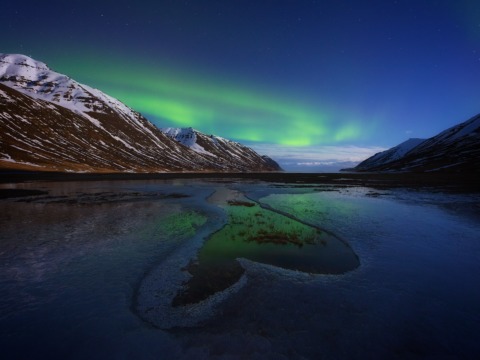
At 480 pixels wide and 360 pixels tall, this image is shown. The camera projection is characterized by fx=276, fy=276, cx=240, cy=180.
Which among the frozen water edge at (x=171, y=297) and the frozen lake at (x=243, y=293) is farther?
the frozen water edge at (x=171, y=297)

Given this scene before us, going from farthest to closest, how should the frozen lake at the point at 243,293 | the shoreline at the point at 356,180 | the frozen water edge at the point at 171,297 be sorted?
the shoreline at the point at 356,180
the frozen water edge at the point at 171,297
the frozen lake at the point at 243,293

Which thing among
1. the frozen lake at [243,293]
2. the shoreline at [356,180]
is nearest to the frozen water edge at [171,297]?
the frozen lake at [243,293]

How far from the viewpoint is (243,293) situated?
10.9m

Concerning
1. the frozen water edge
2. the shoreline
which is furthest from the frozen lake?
the shoreline

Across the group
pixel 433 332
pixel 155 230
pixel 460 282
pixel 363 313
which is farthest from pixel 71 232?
pixel 460 282

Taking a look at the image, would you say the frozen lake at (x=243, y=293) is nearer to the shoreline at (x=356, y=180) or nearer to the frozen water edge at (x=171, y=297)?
the frozen water edge at (x=171, y=297)

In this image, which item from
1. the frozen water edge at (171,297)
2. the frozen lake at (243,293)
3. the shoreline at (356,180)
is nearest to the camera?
the frozen lake at (243,293)

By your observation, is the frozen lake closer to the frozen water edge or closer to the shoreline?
the frozen water edge

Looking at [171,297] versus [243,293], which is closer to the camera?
[171,297]

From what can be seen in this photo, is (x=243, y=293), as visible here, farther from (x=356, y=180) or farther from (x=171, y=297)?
(x=356, y=180)

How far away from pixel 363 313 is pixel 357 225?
50.2 ft

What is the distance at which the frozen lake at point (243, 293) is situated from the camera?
7648mm

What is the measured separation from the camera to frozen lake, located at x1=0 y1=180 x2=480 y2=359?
7.65 meters

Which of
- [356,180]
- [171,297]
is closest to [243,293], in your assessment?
[171,297]
